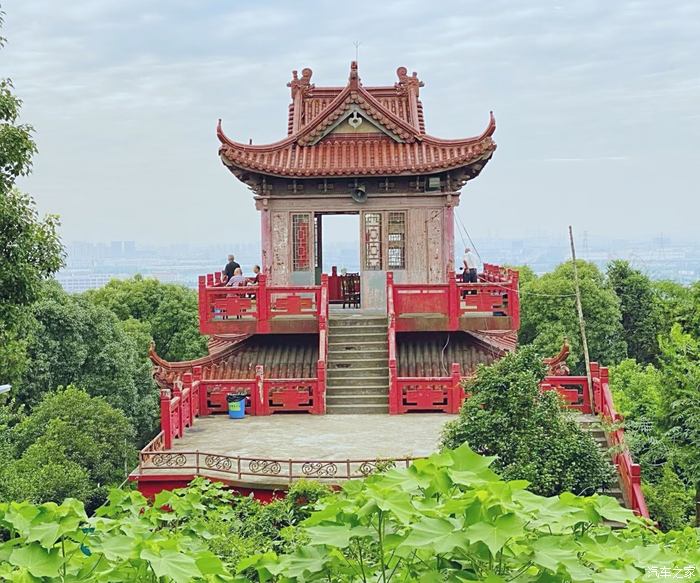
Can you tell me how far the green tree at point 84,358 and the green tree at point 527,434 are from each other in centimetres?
2141

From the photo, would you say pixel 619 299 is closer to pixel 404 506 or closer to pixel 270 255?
pixel 270 255

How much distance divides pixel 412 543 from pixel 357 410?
474 inches

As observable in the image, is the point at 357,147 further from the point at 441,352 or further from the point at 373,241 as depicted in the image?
the point at 441,352

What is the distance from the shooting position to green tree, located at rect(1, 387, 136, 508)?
24.0m

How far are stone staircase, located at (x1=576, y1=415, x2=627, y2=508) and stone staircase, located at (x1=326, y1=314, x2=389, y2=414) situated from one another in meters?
2.99

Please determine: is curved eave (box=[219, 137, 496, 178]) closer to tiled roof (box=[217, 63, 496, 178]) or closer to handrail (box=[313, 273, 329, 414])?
tiled roof (box=[217, 63, 496, 178])

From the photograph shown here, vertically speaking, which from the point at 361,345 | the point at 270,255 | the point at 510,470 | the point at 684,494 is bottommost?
the point at 684,494

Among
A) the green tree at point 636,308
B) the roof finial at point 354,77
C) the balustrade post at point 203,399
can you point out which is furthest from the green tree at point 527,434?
the green tree at point 636,308

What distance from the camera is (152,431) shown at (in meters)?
34.9

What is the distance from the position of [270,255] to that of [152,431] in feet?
59.3

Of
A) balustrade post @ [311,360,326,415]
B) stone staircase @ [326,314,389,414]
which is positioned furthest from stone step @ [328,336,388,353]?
balustrade post @ [311,360,326,415]

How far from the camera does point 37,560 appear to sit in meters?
3.37

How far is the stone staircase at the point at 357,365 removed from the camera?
50.4 ft

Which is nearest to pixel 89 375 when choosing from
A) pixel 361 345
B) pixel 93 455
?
pixel 93 455
